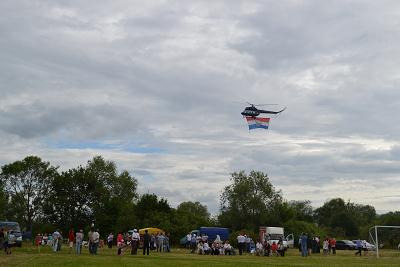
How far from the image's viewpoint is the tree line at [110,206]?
79812 mm

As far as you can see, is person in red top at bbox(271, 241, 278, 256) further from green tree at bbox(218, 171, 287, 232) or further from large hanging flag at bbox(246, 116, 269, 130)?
green tree at bbox(218, 171, 287, 232)

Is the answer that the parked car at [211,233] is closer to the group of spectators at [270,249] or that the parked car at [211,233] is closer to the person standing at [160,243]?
the person standing at [160,243]

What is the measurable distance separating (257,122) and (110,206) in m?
43.8

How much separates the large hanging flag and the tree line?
26904mm

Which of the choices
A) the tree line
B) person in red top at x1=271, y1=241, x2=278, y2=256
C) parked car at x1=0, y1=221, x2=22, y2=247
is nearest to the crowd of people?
parked car at x1=0, y1=221, x2=22, y2=247

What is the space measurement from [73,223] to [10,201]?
15.7 meters

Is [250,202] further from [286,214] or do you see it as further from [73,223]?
[73,223]

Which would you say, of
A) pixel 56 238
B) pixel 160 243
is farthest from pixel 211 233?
pixel 56 238

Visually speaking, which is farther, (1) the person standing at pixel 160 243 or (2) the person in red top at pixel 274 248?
(1) the person standing at pixel 160 243

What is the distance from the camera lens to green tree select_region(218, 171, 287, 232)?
294 ft

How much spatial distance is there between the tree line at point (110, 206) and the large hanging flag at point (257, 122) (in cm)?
2690

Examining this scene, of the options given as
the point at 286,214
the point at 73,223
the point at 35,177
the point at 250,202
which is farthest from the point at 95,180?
the point at 286,214

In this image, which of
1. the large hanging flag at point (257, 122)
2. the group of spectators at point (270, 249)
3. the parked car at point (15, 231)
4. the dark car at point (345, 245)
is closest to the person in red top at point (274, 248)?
the group of spectators at point (270, 249)

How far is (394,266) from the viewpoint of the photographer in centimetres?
2734
